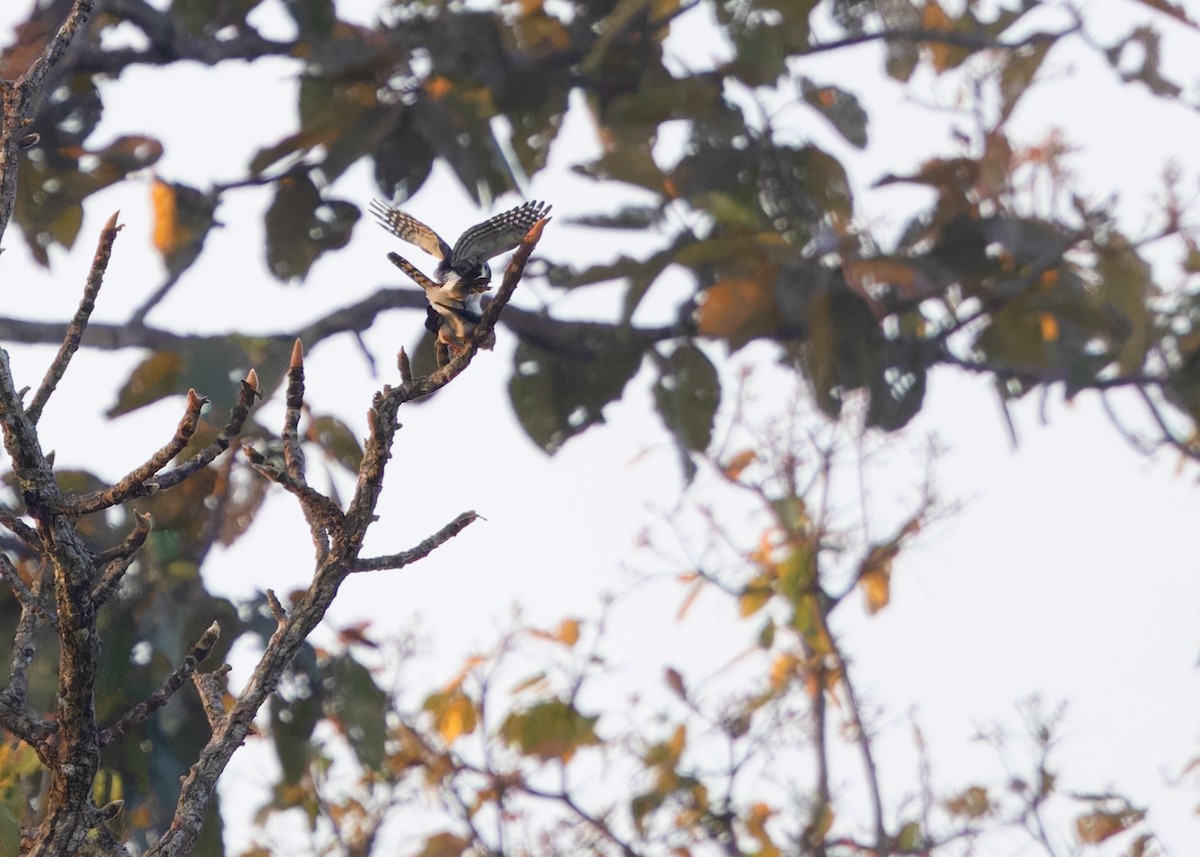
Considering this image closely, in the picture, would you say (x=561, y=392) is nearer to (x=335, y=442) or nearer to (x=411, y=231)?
(x=335, y=442)

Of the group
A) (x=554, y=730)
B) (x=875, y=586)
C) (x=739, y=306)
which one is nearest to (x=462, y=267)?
(x=739, y=306)

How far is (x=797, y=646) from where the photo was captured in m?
3.73

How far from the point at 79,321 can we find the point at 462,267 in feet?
0.98

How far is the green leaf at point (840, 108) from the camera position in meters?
2.30

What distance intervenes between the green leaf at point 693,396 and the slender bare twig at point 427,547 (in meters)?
1.40

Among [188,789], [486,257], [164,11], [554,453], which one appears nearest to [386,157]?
[164,11]

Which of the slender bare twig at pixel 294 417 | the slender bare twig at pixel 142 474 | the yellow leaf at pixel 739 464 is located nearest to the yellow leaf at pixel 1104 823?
the yellow leaf at pixel 739 464

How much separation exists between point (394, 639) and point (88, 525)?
7.29 ft

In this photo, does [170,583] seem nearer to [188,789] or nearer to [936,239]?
[188,789]

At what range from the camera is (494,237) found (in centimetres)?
109

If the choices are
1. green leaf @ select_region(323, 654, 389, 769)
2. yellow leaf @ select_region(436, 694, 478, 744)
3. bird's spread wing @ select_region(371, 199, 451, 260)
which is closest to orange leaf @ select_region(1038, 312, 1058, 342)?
green leaf @ select_region(323, 654, 389, 769)

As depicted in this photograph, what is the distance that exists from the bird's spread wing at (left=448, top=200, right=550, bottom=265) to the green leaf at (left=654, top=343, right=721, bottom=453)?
1.22 m

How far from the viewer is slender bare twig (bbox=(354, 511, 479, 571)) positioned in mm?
898

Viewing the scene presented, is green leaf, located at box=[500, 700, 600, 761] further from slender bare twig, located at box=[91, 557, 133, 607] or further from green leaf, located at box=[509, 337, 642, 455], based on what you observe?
slender bare twig, located at box=[91, 557, 133, 607]
